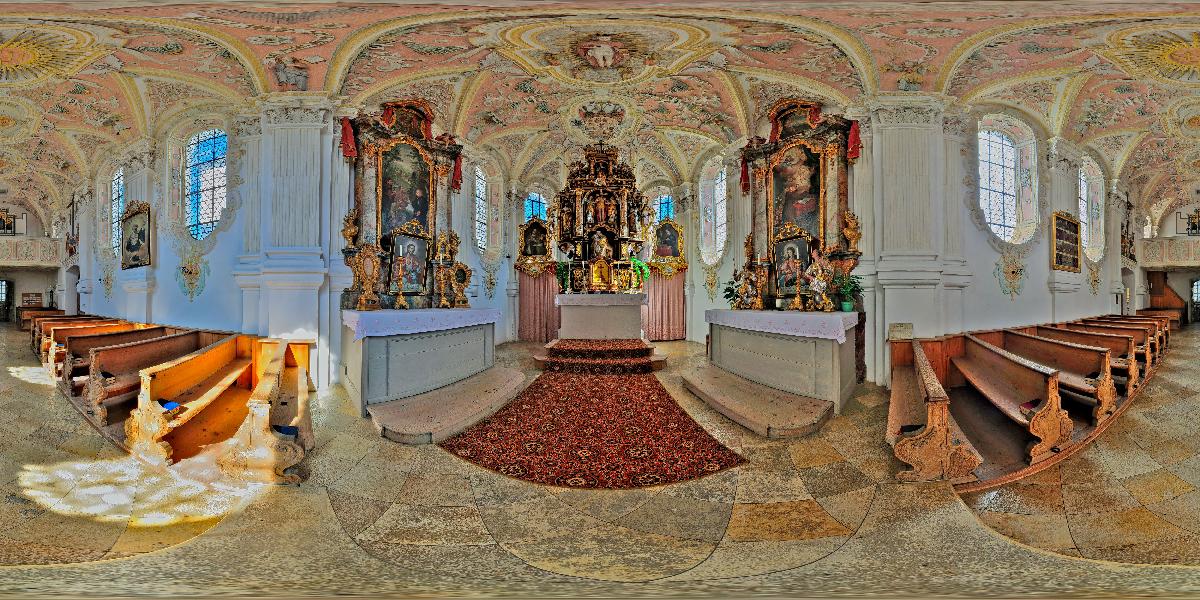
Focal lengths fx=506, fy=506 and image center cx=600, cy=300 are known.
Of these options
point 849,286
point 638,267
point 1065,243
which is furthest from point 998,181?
point 638,267

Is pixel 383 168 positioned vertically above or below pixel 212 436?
above

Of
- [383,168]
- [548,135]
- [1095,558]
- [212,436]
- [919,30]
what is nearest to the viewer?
[1095,558]

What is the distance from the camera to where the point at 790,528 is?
215 centimetres

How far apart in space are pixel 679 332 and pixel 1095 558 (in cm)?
930

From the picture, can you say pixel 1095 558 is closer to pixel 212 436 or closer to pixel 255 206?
pixel 212 436

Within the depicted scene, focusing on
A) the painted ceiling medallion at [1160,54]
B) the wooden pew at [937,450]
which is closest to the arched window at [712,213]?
the painted ceiling medallion at [1160,54]

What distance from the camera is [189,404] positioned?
3.25 meters

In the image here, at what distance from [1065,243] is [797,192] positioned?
3473mm

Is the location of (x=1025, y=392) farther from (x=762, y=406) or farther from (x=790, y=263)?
→ (x=790, y=263)

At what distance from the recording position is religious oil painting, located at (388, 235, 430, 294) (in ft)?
21.4

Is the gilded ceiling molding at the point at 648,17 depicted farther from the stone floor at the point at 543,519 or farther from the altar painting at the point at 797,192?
the stone floor at the point at 543,519

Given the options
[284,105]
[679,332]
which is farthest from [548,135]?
[284,105]

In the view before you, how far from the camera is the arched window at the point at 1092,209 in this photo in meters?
6.94

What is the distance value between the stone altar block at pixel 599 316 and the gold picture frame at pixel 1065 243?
5.57 metres
